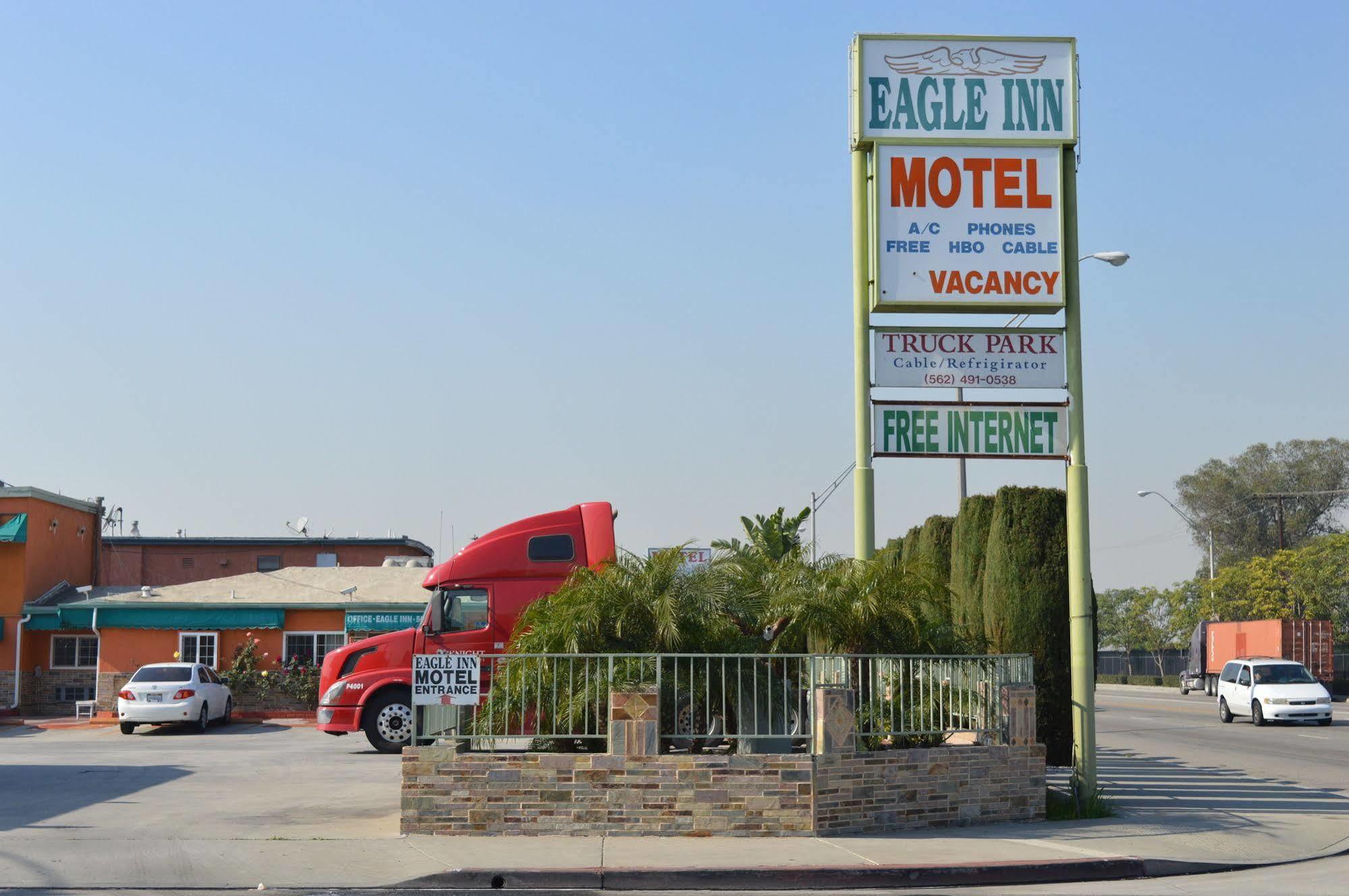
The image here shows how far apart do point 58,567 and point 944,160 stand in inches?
1141

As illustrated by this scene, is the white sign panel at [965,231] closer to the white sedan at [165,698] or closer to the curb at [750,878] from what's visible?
the curb at [750,878]

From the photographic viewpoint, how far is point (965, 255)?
15.5 m

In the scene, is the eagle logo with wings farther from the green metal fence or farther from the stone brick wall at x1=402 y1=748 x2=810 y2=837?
the stone brick wall at x1=402 y1=748 x2=810 y2=837

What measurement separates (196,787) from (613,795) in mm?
7358

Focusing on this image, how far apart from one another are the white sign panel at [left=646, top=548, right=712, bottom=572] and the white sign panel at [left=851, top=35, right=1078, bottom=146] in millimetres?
5195

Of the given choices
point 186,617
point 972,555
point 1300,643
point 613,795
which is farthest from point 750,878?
point 1300,643

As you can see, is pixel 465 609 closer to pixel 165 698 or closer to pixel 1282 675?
pixel 165 698

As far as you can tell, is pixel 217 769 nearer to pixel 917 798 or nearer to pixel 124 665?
pixel 917 798

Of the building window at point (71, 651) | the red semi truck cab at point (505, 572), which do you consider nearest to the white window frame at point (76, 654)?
the building window at point (71, 651)

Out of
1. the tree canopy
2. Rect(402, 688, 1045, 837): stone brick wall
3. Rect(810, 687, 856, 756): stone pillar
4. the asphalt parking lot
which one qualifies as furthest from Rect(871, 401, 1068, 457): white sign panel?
the tree canopy

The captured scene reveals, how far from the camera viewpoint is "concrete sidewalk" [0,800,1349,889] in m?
10.8

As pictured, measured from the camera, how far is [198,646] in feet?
106

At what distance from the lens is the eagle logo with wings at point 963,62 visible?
15695 mm

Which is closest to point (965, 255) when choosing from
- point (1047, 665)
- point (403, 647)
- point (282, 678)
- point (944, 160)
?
point (944, 160)
